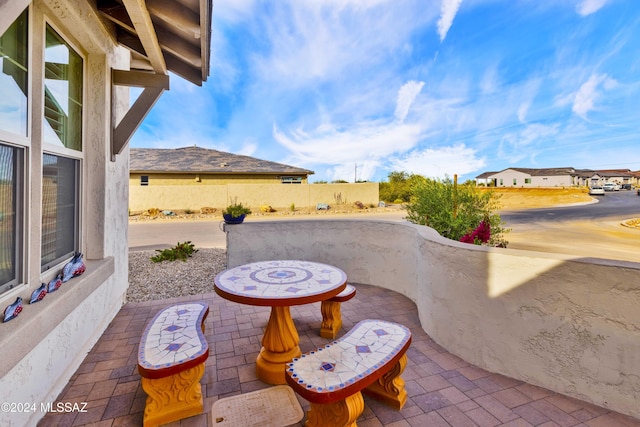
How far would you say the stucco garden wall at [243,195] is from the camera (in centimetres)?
1919

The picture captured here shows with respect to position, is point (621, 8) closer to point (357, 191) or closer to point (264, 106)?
point (357, 191)

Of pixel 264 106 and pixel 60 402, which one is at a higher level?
pixel 264 106

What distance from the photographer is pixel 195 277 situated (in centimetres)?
575

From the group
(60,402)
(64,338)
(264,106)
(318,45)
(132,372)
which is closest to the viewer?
Answer: (60,402)

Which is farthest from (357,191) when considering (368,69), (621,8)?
(621,8)

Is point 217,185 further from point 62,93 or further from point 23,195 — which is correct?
point 23,195

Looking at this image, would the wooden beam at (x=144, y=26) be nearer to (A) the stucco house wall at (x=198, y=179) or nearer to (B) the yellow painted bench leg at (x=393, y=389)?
(B) the yellow painted bench leg at (x=393, y=389)

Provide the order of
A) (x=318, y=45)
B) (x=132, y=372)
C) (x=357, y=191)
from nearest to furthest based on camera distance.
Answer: (x=132, y=372) < (x=318, y=45) < (x=357, y=191)

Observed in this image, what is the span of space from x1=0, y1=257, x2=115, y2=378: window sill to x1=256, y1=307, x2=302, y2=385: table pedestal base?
5.27ft

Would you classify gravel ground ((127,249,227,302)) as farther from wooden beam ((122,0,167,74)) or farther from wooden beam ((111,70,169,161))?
wooden beam ((122,0,167,74))

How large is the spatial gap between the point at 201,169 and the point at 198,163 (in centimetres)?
177

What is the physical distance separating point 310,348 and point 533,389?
2.01 m

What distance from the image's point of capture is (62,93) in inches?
109

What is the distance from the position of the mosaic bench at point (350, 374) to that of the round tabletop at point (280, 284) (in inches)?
17.5
